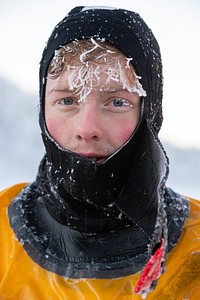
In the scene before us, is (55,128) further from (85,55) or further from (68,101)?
(85,55)

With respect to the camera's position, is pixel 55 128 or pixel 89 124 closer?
pixel 89 124

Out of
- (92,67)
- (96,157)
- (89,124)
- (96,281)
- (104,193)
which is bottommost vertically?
(96,281)

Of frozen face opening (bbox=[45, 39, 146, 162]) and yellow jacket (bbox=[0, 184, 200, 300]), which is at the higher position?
frozen face opening (bbox=[45, 39, 146, 162])

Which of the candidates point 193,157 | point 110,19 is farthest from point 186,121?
→ point 110,19

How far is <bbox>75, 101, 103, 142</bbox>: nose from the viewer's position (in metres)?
1.94

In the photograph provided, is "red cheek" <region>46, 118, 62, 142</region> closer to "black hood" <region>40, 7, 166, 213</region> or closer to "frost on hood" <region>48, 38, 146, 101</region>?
"black hood" <region>40, 7, 166, 213</region>

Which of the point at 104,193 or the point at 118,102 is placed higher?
the point at 118,102

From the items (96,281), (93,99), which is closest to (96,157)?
(93,99)

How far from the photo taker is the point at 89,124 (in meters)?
1.95

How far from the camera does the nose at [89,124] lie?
194 centimetres

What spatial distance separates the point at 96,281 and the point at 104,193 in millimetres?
288

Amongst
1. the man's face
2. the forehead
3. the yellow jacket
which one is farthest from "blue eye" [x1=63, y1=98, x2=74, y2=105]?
the yellow jacket

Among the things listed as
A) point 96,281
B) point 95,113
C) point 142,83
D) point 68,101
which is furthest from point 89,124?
point 96,281

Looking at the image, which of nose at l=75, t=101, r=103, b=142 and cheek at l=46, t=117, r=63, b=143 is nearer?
nose at l=75, t=101, r=103, b=142
